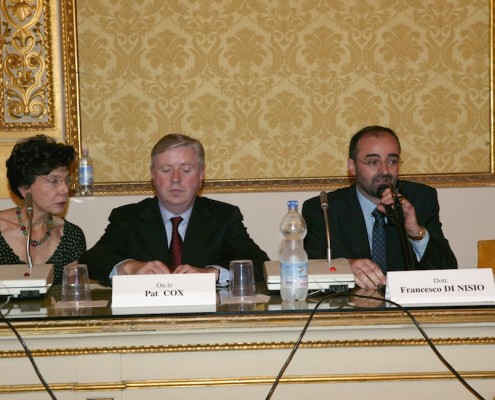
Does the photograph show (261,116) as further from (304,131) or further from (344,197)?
(344,197)

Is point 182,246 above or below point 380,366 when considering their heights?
above

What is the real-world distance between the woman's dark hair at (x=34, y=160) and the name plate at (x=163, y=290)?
4.54 ft

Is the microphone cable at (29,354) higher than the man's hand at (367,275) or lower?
lower

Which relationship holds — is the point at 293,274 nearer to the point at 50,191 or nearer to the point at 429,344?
the point at 429,344

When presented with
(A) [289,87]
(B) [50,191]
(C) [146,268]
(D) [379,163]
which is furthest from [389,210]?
(A) [289,87]

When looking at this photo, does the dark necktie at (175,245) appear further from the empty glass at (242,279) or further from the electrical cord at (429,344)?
the electrical cord at (429,344)

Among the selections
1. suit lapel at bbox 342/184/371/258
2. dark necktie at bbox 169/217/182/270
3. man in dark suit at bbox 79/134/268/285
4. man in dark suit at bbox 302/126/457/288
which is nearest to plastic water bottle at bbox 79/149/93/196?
man in dark suit at bbox 79/134/268/285

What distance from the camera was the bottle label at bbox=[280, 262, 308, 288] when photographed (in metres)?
2.65

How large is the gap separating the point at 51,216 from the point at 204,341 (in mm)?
1731

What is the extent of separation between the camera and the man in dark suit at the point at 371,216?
3.52 meters

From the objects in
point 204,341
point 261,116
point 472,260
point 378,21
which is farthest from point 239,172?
point 204,341

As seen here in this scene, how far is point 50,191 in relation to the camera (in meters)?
3.80

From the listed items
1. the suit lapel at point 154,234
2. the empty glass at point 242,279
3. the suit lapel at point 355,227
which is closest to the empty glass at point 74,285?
the empty glass at point 242,279

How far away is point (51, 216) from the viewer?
13.0 feet
